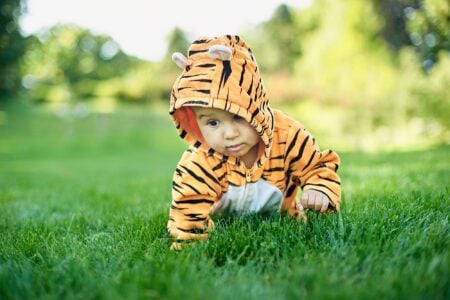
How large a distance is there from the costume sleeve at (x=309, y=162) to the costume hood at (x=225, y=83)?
7.5 inches

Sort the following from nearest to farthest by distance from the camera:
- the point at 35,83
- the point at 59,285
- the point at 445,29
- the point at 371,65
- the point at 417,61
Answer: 1. the point at 59,285
2. the point at 445,29
3. the point at 417,61
4. the point at 371,65
5. the point at 35,83

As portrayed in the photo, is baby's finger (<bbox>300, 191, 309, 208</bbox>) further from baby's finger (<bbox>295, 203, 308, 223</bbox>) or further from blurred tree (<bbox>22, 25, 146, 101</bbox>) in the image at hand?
blurred tree (<bbox>22, 25, 146, 101</bbox>)

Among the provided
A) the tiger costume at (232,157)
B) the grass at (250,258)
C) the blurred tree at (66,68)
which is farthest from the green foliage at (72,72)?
the grass at (250,258)

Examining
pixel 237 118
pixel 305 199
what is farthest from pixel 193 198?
pixel 305 199

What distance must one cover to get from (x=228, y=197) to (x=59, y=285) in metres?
1.16

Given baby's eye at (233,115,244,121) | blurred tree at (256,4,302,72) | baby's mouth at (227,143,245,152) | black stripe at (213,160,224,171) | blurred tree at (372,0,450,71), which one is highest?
blurred tree at (256,4,302,72)

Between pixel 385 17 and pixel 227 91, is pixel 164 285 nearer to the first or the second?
pixel 227 91

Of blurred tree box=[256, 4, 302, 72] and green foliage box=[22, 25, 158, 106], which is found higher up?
blurred tree box=[256, 4, 302, 72]

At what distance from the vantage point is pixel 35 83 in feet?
159

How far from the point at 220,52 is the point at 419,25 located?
842cm

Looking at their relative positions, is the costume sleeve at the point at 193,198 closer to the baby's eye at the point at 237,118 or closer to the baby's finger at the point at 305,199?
the baby's eye at the point at 237,118

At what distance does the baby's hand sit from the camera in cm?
230

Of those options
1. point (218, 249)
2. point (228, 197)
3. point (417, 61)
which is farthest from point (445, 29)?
point (218, 249)

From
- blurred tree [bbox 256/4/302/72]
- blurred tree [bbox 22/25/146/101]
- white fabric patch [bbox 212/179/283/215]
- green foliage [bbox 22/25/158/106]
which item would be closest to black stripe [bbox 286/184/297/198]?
white fabric patch [bbox 212/179/283/215]
